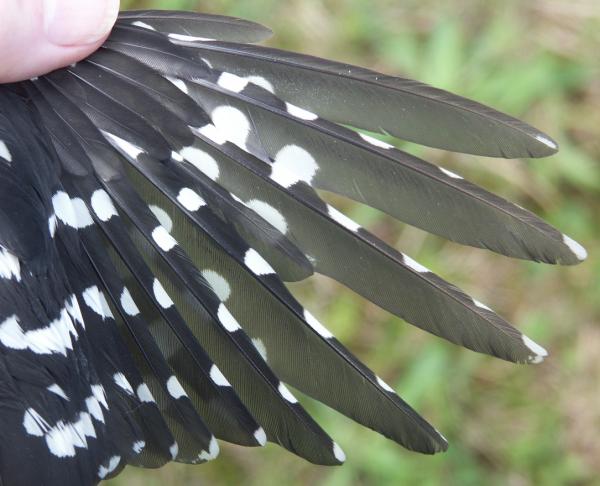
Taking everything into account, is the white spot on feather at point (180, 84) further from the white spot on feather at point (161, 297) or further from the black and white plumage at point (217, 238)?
the white spot on feather at point (161, 297)

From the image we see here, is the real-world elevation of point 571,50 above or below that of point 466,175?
above

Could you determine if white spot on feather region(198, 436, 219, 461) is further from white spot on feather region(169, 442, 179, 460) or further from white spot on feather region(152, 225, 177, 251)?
white spot on feather region(152, 225, 177, 251)

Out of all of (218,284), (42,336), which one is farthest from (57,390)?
(218,284)

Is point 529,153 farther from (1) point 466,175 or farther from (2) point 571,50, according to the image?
(2) point 571,50

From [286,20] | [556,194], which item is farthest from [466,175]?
[286,20]

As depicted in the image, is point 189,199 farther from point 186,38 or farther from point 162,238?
point 186,38

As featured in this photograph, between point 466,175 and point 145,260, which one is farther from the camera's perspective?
point 466,175

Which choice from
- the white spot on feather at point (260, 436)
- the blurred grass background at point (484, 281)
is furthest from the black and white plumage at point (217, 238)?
the blurred grass background at point (484, 281)
